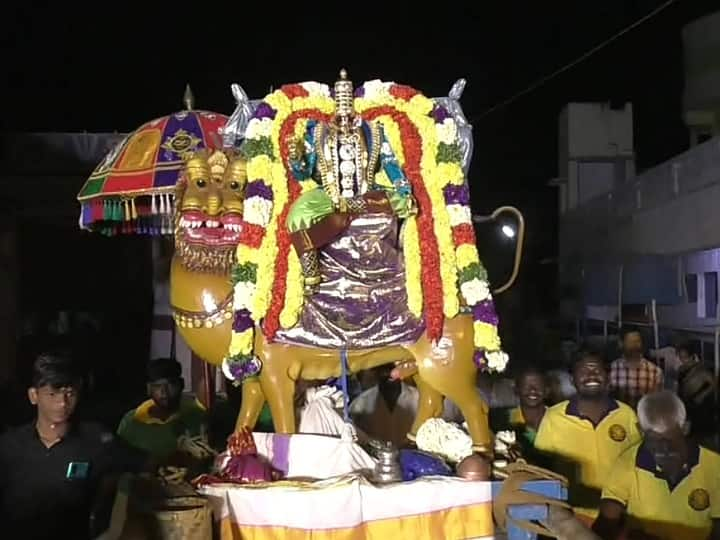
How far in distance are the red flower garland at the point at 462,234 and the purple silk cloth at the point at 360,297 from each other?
0.79 feet

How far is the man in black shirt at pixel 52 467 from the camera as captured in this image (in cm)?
330

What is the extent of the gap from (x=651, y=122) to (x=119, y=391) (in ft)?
21.0

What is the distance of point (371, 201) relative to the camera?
406 centimetres

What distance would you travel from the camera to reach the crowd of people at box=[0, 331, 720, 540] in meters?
3.32

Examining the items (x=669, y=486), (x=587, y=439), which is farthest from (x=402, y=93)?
(x=669, y=486)

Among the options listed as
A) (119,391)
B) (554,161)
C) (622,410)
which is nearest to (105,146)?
(119,391)

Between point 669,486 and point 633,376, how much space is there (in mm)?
2610

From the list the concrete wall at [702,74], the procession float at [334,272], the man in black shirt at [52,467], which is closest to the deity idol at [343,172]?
the procession float at [334,272]

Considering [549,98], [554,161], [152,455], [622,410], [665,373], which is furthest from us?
[554,161]

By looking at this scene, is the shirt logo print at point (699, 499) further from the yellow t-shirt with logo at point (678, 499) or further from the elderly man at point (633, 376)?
the elderly man at point (633, 376)

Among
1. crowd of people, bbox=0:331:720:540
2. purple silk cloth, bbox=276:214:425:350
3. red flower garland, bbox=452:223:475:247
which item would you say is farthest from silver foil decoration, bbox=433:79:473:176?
crowd of people, bbox=0:331:720:540

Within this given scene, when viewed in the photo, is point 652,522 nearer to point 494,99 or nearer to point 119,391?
point 119,391

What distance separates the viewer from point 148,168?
465 cm

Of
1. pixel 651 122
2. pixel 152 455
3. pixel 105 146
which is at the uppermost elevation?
pixel 651 122
